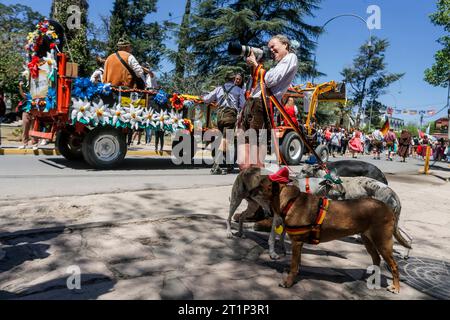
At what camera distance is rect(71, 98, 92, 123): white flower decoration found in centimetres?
693

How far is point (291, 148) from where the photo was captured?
36.8ft

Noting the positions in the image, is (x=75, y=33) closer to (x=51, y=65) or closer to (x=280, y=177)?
(x=51, y=65)

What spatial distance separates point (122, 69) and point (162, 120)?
1.36 metres

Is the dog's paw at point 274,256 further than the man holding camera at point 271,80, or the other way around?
the man holding camera at point 271,80

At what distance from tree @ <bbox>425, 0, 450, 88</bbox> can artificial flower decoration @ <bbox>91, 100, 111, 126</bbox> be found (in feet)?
54.3

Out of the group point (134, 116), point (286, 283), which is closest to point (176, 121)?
point (134, 116)

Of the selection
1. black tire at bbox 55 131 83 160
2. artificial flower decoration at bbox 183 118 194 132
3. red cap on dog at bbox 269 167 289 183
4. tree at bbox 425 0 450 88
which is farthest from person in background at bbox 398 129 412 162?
red cap on dog at bbox 269 167 289 183

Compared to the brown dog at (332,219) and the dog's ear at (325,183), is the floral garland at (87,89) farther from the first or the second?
the brown dog at (332,219)

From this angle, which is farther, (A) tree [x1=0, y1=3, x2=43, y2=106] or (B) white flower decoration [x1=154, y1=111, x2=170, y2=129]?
(A) tree [x1=0, y1=3, x2=43, y2=106]

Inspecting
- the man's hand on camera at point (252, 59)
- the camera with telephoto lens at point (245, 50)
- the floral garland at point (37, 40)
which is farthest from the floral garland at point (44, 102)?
the man's hand on camera at point (252, 59)

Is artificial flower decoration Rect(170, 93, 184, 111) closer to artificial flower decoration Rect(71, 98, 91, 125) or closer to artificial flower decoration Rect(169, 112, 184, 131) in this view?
artificial flower decoration Rect(169, 112, 184, 131)

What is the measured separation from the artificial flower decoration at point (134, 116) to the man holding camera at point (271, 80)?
399cm

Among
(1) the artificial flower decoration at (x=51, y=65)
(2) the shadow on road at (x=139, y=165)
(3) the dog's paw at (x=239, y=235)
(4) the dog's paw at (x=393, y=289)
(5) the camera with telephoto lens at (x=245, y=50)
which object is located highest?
(1) the artificial flower decoration at (x=51, y=65)

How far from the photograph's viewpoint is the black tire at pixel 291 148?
35.0 feet
